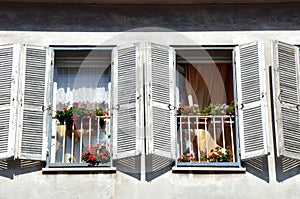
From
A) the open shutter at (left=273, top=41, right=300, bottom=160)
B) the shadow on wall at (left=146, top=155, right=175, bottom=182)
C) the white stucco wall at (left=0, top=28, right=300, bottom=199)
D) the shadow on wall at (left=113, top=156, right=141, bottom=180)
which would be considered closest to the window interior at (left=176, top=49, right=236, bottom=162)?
the shadow on wall at (left=146, top=155, right=175, bottom=182)

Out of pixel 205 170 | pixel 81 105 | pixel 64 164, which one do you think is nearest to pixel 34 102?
pixel 81 105

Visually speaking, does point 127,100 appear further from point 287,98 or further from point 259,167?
point 287,98

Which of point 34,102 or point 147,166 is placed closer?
point 147,166

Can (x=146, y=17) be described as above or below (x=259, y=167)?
above

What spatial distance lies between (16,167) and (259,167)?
11.3ft

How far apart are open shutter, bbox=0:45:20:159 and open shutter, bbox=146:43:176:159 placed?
1.91 metres

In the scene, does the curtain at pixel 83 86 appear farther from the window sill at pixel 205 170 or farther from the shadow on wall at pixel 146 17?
the window sill at pixel 205 170

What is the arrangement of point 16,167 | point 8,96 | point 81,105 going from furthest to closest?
point 81,105
point 8,96
point 16,167

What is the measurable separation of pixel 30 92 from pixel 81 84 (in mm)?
1114

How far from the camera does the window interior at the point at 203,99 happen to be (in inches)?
461

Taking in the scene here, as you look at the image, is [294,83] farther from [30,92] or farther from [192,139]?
[30,92]

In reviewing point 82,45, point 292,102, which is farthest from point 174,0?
point 292,102

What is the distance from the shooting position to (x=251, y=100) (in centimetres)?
1147

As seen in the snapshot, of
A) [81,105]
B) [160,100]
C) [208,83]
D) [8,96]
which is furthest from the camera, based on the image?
[208,83]
